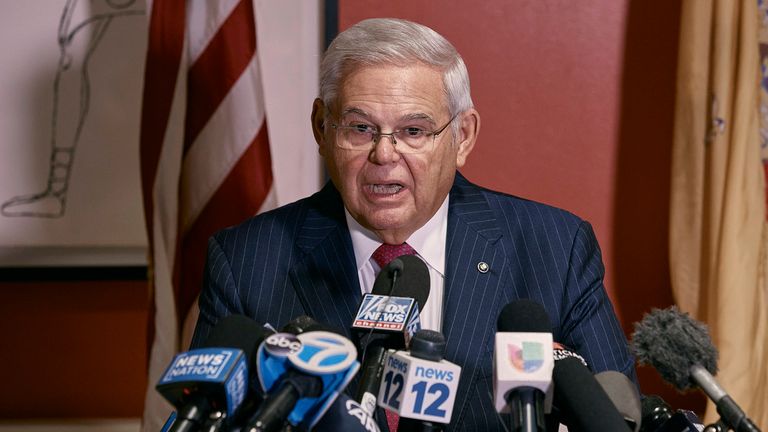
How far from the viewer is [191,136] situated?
9.28 ft

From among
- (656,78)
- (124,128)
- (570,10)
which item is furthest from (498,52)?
(124,128)

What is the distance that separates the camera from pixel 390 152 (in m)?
1.87

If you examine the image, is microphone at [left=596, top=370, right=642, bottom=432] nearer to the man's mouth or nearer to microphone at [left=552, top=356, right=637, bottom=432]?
microphone at [left=552, top=356, right=637, bottom=432]

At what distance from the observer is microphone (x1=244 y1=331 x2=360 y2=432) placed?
100 centimetres

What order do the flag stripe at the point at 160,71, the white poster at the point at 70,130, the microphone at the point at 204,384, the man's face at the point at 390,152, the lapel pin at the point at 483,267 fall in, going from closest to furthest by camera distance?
the microphone at the point at 204,384 → the man's face at the point at 390,152 → the lapel pin at the point at 483,267 → the flag stripe at the point at 160,71 → the white poster at the point at 70,130

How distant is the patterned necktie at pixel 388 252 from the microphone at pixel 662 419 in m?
0.77

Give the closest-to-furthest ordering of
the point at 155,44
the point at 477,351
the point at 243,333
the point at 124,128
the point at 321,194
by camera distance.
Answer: the point at 243,333 → the point at 477,351 → the point at 321,194 → the point at 155,44 → the point at 124,128

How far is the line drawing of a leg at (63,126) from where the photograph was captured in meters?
3.09

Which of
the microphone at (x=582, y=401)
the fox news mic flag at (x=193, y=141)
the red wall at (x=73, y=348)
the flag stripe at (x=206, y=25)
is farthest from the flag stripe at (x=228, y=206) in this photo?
the microphone at (x=582, y=401)

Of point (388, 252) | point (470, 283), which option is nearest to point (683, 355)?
point (470, 283)

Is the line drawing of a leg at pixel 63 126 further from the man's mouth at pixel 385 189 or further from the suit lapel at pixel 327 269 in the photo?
the man's mouth at pixel 385 189

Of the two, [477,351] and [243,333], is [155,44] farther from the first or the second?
[243,333]

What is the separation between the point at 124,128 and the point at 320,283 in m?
1.41

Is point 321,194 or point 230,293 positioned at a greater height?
point 321,194
